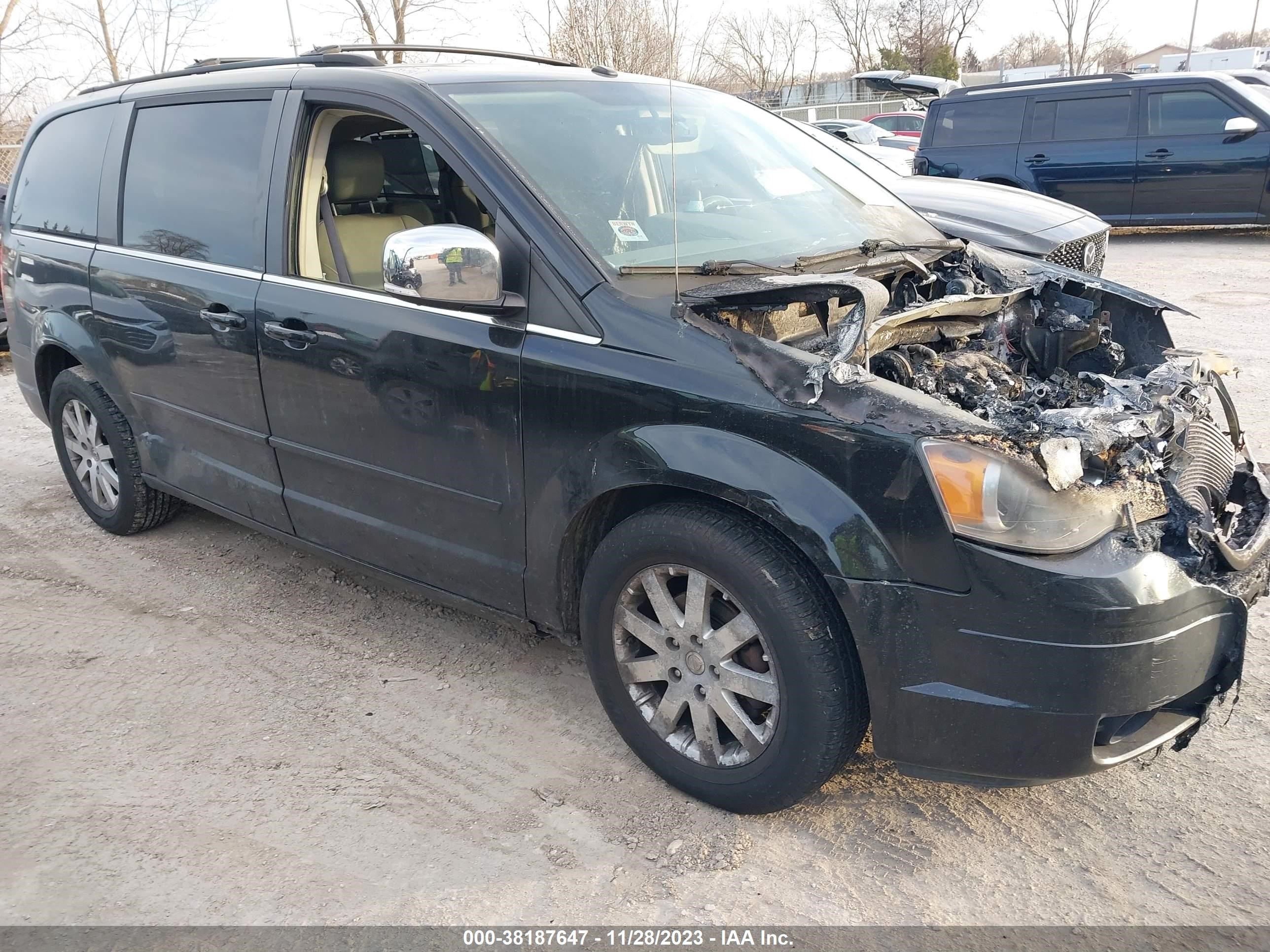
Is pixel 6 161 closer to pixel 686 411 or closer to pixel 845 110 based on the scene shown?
pixel 686 411

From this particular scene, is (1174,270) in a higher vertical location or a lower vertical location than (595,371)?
lower

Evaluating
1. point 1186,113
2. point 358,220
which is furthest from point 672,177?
point 1186,113

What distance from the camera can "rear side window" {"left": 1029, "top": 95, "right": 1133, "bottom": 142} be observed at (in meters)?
12.2

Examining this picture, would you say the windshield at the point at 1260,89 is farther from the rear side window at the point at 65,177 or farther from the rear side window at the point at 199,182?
the rear side window at the point at 65,177

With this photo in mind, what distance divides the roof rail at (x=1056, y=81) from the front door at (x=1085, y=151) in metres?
0.22

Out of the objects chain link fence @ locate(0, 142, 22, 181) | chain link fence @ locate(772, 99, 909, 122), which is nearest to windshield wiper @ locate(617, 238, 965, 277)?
chain link fence @ locate(0, 142, 22, 181)

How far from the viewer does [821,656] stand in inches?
93.8

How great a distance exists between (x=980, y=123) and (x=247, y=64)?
11.4 m

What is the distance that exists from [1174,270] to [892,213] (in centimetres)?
793

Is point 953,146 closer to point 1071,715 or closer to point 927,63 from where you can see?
point 1071,715

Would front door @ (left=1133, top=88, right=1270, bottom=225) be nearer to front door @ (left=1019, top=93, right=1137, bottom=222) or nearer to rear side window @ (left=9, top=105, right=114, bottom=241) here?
front door @ (left=1019, top=93, right=1137, bottom=222)

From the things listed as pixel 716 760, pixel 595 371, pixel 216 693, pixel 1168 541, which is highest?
pixel 595 371

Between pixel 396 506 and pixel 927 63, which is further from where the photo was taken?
pixel 927 63

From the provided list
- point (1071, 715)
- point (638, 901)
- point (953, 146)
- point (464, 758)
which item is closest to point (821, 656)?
point (1071, 715)
